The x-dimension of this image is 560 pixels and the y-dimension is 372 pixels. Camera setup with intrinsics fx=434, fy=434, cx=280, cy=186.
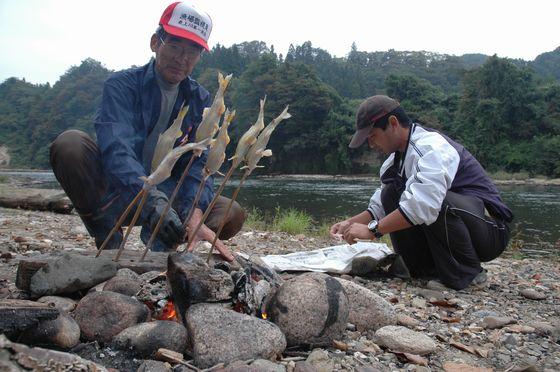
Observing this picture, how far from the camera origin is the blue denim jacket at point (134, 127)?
2344mm

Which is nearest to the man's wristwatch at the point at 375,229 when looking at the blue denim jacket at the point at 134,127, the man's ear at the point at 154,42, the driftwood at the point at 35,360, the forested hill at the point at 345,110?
the blue denim jacket at the point at 134,127

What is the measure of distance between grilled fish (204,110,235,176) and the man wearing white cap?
37 cm

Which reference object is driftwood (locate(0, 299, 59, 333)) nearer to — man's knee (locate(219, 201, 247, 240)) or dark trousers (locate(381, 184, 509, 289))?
man's knee (locate(219, 201, 247, 240))

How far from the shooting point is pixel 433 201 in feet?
8.43

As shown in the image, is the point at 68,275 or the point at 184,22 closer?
the point at 68,275

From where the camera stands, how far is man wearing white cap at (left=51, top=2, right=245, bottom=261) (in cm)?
236

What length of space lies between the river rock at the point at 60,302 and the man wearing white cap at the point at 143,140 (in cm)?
49

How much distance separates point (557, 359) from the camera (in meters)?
1.91

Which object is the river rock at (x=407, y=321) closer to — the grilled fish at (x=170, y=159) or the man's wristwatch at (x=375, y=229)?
the man's wristwatch at (x=375, y=229)

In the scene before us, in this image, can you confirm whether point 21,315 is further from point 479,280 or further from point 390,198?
point 479,280

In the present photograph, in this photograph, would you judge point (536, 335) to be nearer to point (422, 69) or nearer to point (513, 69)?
point (513, 69)

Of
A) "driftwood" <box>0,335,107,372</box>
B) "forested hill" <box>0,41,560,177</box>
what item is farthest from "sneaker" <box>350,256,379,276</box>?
"forested hill" <box>0,41,560,177</box>

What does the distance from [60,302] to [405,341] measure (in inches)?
57.5

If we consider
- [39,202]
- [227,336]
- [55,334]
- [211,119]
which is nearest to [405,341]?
[227,336]
